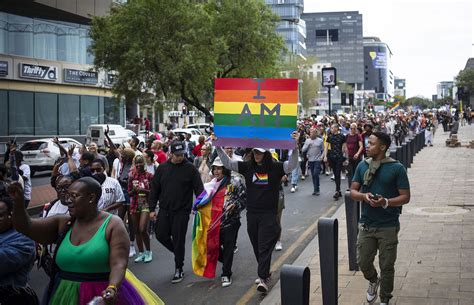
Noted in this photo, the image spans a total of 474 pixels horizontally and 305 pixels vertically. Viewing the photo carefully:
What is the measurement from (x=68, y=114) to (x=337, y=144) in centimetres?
2844

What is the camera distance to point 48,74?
3809cm

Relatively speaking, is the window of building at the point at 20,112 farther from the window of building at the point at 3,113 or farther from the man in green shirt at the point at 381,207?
the man in green shirt at the point at 381,207

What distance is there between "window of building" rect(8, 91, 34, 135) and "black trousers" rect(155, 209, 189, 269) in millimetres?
29962

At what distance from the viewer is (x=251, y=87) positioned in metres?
7.23

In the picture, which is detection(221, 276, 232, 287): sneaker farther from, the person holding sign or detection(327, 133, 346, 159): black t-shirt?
detection(327, 133, 346, 159): black t-shirt

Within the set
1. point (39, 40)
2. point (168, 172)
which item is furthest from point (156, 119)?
point (168, 172)

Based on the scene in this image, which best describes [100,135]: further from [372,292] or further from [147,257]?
[372,292]

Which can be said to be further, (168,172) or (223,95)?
(168,172)

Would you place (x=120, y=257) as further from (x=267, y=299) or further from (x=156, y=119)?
(x=156, y=119)

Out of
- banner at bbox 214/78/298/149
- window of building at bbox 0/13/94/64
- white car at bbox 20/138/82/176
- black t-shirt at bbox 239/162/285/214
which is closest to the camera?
banner at bbox 214/78/298/149

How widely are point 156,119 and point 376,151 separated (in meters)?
59.6

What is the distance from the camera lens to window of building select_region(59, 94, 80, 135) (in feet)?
130

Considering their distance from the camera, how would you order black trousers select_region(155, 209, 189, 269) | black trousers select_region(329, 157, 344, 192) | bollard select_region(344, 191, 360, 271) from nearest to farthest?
bollard select_region(344, 191, 360, 271)
black trousers select_region(155, 209, 189, 269)
black trousers select_region(329, 157, 344, 192)

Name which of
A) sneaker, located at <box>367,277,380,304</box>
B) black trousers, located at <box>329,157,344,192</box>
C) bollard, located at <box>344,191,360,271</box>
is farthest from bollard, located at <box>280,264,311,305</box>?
black trousers, located at <box>329,157,344,192</box>
